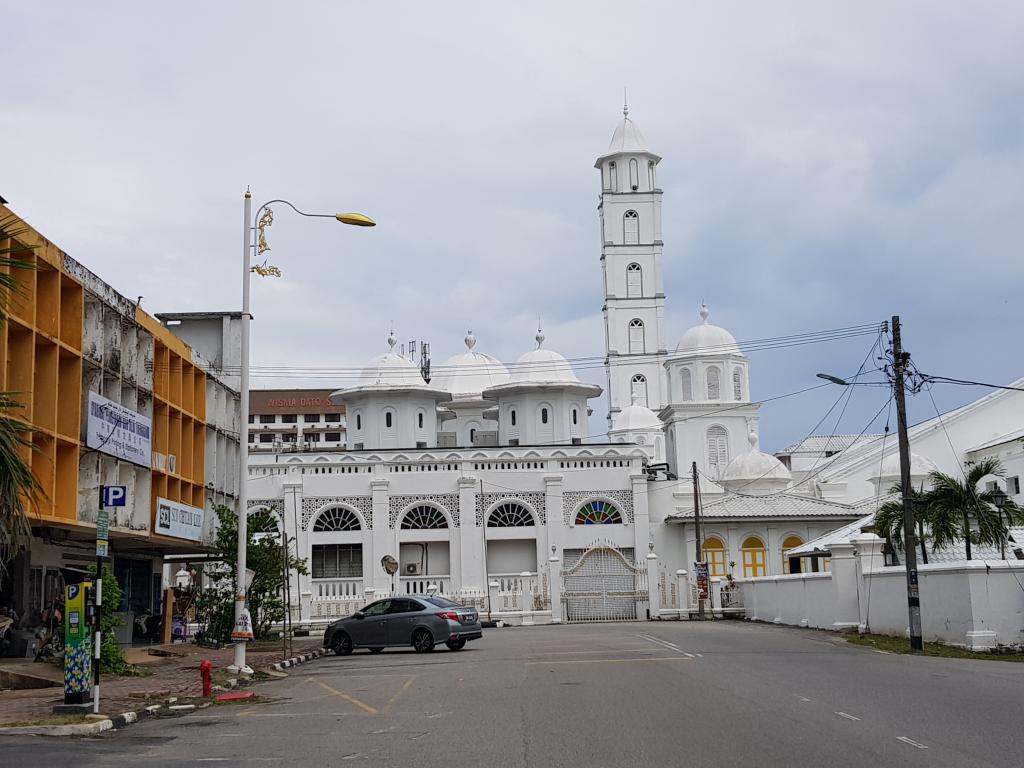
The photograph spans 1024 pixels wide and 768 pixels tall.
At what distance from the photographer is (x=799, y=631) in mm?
31641

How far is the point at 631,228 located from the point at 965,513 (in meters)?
57.9

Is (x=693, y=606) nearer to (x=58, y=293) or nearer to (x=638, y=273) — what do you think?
(x=58, y=293)

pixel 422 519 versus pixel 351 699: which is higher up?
pixel 422 519

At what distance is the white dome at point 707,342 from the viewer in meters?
68.4

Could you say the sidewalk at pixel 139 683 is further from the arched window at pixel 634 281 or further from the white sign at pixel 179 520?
the arched window at pixel 634 281

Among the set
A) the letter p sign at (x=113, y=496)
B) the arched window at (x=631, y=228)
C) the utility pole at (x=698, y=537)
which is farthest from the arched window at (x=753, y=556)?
the letter p sign at (x=113, y=496)

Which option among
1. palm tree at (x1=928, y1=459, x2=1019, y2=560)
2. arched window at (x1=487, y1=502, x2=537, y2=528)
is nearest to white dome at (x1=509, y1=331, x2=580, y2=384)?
arched window at (x1=487, y1=502, x2=537, y2=528)

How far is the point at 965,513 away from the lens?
2800 cm

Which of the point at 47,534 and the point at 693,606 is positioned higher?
the point at 47,534

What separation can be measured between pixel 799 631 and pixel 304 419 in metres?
86.9

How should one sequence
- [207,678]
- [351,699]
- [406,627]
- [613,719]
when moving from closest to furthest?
[613,719] → [351,699] → [207,678] → [406,627]

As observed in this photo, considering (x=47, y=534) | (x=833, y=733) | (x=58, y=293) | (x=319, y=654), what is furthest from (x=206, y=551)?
(x=833, y=733)

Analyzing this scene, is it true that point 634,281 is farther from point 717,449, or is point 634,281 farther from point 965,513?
point 965,513

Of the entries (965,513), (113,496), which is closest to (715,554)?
(965,513)
